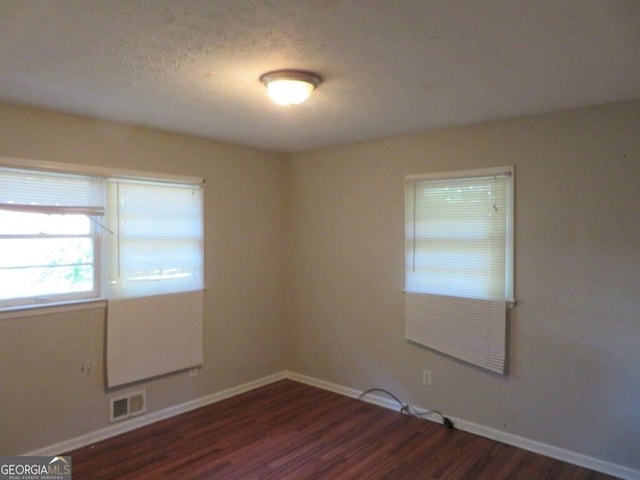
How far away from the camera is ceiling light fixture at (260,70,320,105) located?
231 centimetres

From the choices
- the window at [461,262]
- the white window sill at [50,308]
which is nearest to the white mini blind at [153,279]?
the white window sill at [50,308]

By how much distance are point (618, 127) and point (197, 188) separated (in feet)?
10.4

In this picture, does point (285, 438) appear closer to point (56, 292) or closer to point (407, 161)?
point (56, 292)

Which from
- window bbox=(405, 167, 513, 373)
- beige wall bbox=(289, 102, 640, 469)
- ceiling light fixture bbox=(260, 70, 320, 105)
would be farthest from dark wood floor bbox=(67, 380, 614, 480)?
ceiling light fixture bbox=(260, 70, 320, 105)

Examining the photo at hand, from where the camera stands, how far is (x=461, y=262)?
349cm

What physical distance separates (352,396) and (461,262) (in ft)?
5.55

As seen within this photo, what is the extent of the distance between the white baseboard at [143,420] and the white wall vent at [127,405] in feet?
0.17
